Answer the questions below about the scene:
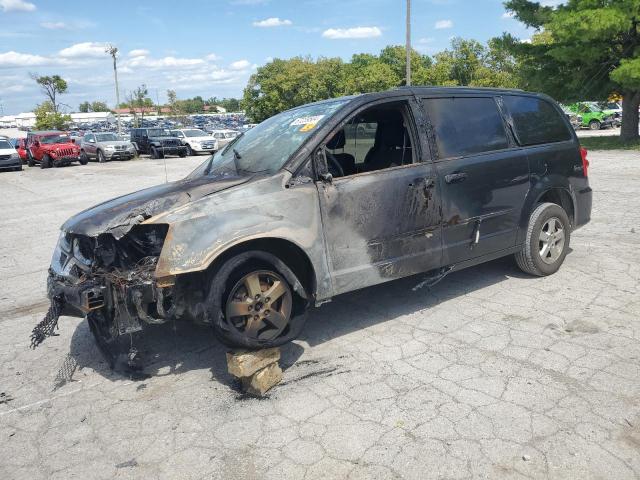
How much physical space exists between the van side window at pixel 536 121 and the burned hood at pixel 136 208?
289cm

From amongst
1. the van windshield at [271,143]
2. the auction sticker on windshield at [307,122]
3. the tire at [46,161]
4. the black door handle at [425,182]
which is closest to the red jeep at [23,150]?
the tire at [46,161]

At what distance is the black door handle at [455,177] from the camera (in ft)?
14.3

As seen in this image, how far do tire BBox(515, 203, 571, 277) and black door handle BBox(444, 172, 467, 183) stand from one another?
1.12 m

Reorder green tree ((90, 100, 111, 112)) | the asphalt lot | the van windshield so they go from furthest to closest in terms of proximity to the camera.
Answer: green tree ((90, 100, 111, 112)) → the van windshield → the asphalt lot

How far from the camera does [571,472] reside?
2533mm

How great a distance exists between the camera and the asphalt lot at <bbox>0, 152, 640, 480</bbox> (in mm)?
2727

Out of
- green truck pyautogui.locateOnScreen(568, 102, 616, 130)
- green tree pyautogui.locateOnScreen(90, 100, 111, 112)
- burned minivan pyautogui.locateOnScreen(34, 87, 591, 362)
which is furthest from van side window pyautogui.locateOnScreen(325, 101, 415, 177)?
green tree pyautogui.locateOnScreen(90, 100, 111, 112)

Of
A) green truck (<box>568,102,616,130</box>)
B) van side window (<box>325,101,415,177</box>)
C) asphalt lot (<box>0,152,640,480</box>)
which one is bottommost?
asphalt lot (<box>0,152,640,480</box>)

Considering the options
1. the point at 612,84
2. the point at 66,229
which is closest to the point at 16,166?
the point at 66,229

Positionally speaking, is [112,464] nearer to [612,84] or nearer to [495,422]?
[495,422]

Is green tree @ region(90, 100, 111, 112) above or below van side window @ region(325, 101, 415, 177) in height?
above

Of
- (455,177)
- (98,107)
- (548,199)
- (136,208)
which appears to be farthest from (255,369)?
(98,107)

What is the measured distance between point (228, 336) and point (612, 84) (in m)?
22.4

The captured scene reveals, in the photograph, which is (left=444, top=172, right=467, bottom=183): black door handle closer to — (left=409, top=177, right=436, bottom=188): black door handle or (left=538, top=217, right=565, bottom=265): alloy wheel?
(left=409, top=177, right=436, bottom=188): black door handle
